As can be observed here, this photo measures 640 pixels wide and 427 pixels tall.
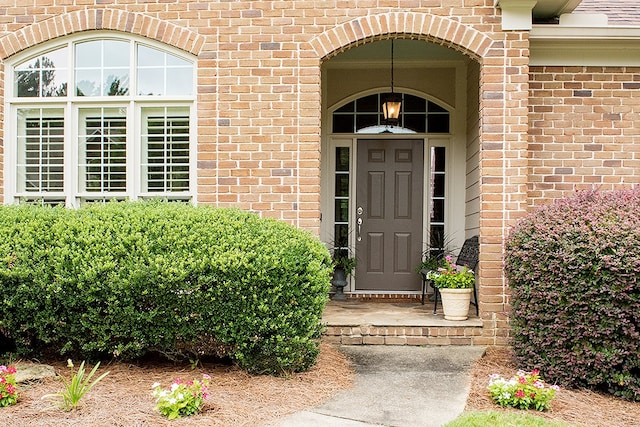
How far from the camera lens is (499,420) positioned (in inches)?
145

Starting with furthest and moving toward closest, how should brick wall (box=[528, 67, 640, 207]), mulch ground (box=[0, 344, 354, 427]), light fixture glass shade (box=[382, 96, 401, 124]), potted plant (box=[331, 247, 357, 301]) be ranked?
potted plant (box=[331, 247, 357, 301])
light fixture glass shade (box=[382, 96, 401, 124])
brick wall (box=[528, 67, 640, 207])
mulch ground (box=[0, 344, 354, 427])

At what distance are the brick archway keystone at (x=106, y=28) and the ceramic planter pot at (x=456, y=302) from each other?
3.37 meters

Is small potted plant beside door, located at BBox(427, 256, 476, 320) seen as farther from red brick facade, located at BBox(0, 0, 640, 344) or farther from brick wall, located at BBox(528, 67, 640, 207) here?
brick wall, located at BBox(528, 67, 640, 207)

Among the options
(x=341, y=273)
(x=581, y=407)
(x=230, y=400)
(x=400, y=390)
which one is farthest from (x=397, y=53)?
(x=230, y=400)

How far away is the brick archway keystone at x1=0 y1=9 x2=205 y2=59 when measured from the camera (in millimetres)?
5887

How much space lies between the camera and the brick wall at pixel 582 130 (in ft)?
20.3

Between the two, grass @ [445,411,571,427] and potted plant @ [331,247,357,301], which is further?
potted plant @ [331,247,357,301]

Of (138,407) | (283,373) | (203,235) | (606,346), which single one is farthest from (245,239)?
(606,346)

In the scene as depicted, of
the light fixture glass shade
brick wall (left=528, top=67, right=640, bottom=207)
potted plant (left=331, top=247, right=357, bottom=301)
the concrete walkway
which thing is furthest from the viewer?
potted plant (left=331, top=247, right=357, bottom=301)

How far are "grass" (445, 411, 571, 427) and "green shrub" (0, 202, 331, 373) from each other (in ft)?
4.43

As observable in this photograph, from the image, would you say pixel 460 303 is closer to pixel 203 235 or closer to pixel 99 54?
pixel 203 235

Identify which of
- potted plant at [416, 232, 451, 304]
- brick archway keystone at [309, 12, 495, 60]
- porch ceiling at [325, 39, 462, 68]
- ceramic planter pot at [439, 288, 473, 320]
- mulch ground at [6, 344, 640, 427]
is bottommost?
mulch ground at [6, 344, 640, 427]

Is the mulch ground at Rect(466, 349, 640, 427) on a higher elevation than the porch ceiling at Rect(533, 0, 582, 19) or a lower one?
lower

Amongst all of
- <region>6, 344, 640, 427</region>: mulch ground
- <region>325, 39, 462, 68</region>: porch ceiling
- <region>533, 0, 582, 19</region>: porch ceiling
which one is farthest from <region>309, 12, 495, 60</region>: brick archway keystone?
<region>6, 344, 640, 427</region>: mulch ground
